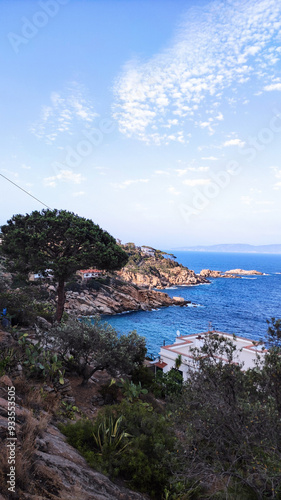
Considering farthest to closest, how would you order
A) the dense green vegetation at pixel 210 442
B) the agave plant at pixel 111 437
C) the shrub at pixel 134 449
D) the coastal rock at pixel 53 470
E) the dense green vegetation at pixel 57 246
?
the dense green vegetation at pixel 57 246 → the agave plant at pixel 111 437 → the shrub at pixel 134 449 → the dense green vegetation at pixel 210 442 → the coastal rock at pixel 53 470

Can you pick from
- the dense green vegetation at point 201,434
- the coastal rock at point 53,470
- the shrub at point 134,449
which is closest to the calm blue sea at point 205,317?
the dense green vegetation at point 201,434

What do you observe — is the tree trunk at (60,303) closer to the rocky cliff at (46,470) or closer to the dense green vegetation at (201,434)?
the dense green vegetation at (201,434)

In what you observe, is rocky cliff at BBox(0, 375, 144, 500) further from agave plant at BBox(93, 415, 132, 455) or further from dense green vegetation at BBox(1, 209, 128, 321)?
dense green vegetation at BBox(1, 209, 128, 321)

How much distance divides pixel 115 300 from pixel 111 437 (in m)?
54.6

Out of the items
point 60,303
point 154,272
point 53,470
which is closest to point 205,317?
point 154,272

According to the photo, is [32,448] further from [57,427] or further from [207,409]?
[207,409]

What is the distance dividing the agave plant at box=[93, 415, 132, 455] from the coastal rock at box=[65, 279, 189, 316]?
4251 centimetres

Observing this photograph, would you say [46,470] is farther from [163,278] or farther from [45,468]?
[163,278]

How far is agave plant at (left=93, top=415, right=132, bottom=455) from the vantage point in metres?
6.48

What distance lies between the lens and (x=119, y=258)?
22328 mm

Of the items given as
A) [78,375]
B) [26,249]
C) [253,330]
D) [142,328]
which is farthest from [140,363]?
[253,330]

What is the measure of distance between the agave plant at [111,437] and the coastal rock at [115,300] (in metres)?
42.5

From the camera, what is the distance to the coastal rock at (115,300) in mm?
53150

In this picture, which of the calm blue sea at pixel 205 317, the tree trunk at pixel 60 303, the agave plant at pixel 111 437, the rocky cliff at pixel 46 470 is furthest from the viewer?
the calm blue sea at pixel 205 317
